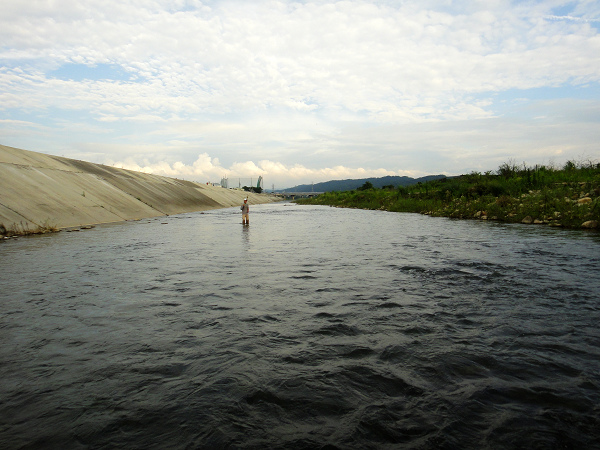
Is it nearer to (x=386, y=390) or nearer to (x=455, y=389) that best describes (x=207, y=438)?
(x=386, y=390)

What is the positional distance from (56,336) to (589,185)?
24.8m

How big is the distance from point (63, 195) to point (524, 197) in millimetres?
30523

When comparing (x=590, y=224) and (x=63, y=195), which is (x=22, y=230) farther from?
(x=590, y=224)

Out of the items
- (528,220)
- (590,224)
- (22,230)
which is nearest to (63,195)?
(22,230)

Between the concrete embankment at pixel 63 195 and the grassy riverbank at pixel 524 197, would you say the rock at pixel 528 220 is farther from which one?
the concrete embankment at pixel 63 195

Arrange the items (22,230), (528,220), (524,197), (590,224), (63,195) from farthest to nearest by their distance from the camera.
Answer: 1. (63,195)
2. (524,197)
3. (528,220)
4. (22,230)
5. (590,224)

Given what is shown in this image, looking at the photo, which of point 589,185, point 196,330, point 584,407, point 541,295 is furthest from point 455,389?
point 589,185

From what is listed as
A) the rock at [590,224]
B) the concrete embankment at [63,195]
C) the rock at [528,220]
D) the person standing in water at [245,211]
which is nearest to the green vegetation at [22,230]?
the concrete embankment at [63,195]

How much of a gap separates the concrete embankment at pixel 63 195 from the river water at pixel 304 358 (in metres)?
12.8

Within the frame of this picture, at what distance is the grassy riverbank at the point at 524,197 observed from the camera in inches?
711

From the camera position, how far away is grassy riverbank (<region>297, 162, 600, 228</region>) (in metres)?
18.1

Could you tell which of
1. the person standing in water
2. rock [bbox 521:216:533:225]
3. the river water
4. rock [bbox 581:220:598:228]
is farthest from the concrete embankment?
rock [bbox 581:220:598:228]

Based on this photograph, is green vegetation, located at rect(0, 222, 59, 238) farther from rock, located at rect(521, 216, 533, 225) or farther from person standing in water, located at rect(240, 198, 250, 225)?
rock, located at rect(521, 216, 533, 225)

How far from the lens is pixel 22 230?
706 inches
